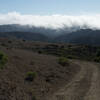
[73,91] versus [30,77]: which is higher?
[30,77]

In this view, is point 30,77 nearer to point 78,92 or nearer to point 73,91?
point 73,91

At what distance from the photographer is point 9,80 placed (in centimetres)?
1647

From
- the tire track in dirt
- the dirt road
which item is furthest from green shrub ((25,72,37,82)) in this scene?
the tire track in dirt

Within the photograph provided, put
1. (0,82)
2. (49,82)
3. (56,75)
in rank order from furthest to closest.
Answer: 1. (56,75)
2. (49,82)
3. (0,82)

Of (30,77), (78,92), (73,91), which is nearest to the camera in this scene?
(78,92)

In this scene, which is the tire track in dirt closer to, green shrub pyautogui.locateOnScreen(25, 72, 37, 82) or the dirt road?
the dirt road

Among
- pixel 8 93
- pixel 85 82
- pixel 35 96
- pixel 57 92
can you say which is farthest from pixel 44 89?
pixel 85 82

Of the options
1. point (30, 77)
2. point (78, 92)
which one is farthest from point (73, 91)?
point (30, 77)

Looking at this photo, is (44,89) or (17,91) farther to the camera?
(44,89)

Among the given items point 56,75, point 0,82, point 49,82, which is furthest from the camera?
point 56,75

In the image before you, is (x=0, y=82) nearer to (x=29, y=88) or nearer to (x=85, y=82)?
(x=29, y=88)

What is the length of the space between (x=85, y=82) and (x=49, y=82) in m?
3.51

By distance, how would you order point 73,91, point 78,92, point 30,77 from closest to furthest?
point 78,92, point 73,91, point 30,77

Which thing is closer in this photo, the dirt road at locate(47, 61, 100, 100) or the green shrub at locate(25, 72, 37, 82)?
the dirt road at locate(47, 61, 100, 100)
